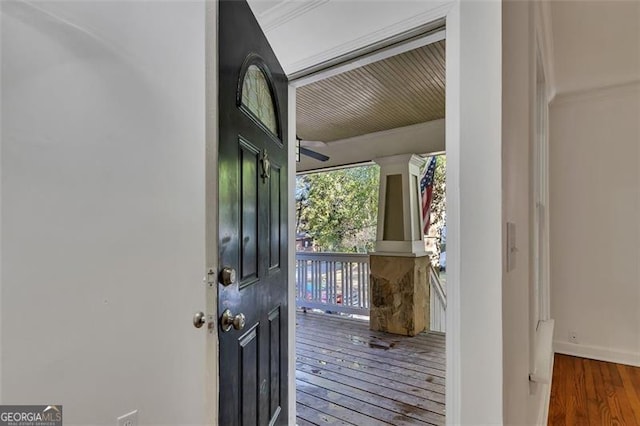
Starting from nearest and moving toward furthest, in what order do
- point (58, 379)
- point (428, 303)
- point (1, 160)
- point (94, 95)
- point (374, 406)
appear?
1. point (1, 160)
2. point (58, 379)
3. point (94, 95)
4. point (374, 406)
5. point (428, 303)

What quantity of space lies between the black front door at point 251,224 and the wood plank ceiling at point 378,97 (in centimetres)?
120

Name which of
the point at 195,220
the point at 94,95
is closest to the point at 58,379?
the point at 195,220

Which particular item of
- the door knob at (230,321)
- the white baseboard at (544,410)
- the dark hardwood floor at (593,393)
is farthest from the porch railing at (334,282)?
the door knob at (230,321)

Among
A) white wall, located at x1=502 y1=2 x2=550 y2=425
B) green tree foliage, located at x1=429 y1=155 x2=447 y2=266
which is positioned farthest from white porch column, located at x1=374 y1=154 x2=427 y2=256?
white wall, located at x1=502 y1=2 x2=550 y2=425

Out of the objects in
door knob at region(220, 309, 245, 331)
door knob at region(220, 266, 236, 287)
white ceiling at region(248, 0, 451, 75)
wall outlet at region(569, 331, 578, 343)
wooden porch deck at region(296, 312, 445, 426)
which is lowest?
wooden porch deck at region(296, 312, 445, 426)

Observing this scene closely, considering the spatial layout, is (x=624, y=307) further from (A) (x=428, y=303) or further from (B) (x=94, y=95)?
(B) (x=94, y=95)

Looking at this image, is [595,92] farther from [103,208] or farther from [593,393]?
[103,208]

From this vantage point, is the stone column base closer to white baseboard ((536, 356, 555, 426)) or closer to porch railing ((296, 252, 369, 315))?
porch railing ((296, 252, 369, 315))

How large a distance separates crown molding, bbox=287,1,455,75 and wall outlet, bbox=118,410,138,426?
172 centimetres

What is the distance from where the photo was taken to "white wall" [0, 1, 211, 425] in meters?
1.10

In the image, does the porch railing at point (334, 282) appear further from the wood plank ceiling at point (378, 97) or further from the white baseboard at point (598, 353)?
the wood plank ceiling at point (378, 97)

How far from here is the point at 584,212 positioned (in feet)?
9.77

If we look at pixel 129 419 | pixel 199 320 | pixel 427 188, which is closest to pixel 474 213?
pixel 199 320

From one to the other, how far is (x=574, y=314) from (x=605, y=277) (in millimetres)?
421
